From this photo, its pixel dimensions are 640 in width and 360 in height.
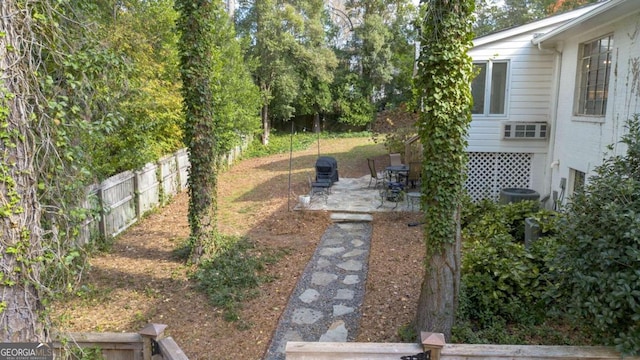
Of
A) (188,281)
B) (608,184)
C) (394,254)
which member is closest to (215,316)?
(188,281)

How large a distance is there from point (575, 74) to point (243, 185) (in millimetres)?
9725

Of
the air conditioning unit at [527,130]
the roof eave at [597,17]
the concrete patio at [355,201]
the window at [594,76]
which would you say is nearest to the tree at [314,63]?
the concrete patio at [355,201]

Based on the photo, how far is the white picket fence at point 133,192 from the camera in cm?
739

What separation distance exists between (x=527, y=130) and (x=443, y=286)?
6.11 meters

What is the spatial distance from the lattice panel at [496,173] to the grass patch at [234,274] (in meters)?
4.95

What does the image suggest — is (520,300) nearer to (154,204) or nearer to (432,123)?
(432,123)

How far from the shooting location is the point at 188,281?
19.7ft

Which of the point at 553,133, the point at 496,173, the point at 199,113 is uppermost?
the point at 199,113

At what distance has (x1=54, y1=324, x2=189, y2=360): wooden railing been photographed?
3.27 m

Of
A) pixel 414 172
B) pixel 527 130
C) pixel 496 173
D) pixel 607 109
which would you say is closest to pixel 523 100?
pixel 527 130

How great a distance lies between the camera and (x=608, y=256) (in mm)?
2959

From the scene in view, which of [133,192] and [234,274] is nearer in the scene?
[234,274]

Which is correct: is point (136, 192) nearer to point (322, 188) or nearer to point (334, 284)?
point (322, 188)

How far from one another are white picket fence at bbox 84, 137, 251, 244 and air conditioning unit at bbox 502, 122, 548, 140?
6.65 meters
